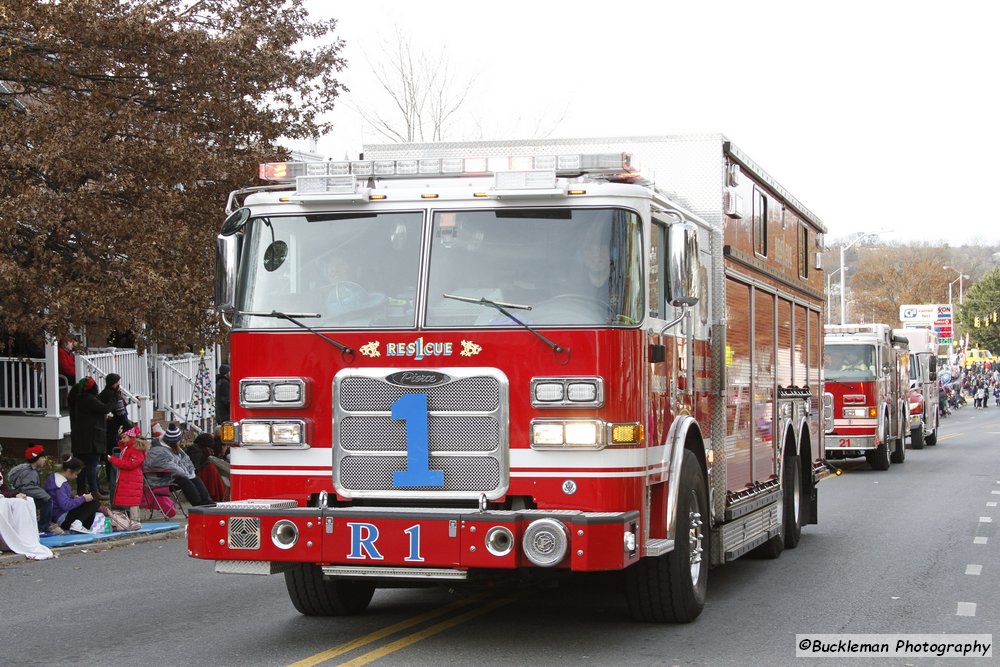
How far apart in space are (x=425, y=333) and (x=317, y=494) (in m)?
1.15

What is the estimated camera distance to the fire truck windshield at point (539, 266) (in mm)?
7340

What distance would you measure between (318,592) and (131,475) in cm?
695

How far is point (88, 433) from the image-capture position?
1598 centimetres

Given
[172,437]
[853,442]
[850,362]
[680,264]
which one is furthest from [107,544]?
[850,362]

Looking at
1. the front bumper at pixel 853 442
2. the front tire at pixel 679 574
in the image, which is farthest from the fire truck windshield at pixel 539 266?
the front bumper at pixel 853 442

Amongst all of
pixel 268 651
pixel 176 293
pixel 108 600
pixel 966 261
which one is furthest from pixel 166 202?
pixel 966 261

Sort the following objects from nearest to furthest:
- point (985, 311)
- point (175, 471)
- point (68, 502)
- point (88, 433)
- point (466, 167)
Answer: point (466, 167)
point (68, 502)
point (175, 471)
point (88, 433)
point (985, 311)

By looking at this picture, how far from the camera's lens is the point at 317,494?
7543 millimetres

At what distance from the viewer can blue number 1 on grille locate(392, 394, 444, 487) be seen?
7.31m

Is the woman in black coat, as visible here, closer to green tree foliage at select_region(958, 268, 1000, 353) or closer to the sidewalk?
the sidewalk

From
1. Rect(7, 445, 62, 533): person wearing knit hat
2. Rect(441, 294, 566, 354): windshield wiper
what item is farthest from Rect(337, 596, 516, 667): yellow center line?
Rect(7, 445, 62, 533): person wearing knit hat

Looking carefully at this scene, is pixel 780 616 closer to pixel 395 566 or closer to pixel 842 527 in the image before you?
pixel 395 566

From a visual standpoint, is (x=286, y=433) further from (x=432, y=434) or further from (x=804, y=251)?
(x=804, y=251)

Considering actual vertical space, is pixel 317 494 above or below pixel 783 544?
→ above
